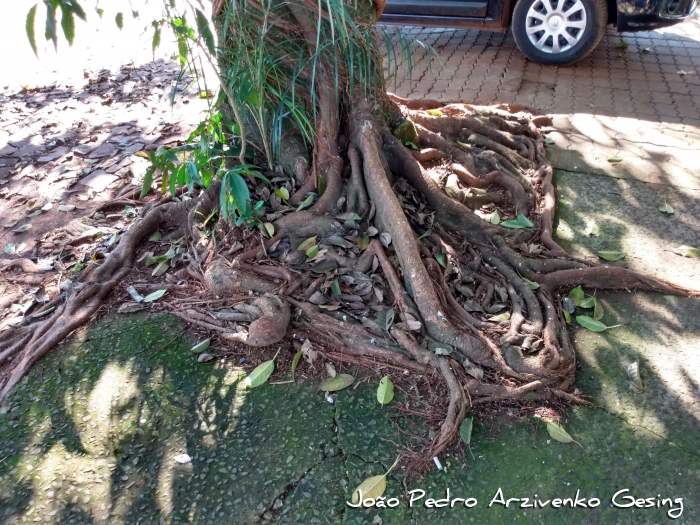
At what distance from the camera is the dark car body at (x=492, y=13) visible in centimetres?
552

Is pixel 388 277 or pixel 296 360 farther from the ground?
pixel 388 277

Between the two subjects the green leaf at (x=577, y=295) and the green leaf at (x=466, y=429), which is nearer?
the green leaf at (x=466, y=429)

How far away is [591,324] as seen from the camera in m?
2.81

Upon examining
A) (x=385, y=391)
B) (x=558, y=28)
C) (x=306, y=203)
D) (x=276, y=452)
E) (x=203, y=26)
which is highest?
(x=203, y=26)

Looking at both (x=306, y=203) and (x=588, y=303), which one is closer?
(x=588, y=303)

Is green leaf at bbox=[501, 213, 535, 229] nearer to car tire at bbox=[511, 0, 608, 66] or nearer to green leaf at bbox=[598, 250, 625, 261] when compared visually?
green leaf at bbox=[598, 250, 625, 261]

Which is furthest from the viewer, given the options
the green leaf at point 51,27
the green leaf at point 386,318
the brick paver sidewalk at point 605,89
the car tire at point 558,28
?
the car tire at point 558,28

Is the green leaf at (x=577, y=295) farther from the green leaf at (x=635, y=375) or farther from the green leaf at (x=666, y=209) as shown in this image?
the green leaf at (x=666, y=209)

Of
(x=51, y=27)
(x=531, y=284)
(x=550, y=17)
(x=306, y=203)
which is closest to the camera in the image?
(x=51, y=27)

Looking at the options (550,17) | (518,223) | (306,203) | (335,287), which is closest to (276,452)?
(335,287)

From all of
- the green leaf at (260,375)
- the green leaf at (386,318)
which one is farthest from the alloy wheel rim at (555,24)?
the green leaf at (260,375)

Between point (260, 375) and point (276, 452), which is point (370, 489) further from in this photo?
point (260, 375)

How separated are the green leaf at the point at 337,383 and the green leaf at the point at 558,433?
0.87 meters

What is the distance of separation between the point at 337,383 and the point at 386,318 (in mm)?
406
